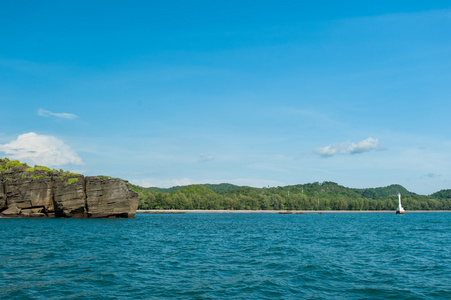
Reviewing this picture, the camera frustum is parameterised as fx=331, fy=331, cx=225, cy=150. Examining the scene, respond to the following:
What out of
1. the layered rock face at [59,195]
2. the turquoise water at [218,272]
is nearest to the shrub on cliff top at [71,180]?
the layered rock face at [59,195]

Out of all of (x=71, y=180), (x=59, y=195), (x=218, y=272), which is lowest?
(x=218, y=272)

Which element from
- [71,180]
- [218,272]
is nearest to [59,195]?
[71,180]

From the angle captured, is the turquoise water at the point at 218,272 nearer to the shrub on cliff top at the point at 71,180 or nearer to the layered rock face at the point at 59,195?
the layered rock face at the point at 59,195

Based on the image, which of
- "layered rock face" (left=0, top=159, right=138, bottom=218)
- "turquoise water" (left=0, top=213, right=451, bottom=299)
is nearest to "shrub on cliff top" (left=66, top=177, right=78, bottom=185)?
"layered rock face" (left=0, top=159, right=138, bottom=218)

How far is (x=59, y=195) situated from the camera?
81.7 m

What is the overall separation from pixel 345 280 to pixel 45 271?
18.9m

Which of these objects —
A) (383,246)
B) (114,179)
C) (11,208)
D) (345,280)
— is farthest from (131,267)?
(11,208)

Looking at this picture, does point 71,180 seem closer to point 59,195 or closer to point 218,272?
point 59,195

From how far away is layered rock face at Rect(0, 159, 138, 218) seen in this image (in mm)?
80875

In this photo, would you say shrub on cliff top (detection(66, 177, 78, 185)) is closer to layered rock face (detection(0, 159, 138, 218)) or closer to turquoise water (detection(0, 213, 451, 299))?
layered rock face (detection(0, 159, 138, 218))

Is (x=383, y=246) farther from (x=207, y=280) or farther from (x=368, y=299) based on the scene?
(x=207, y=280)

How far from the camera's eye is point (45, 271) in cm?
2130

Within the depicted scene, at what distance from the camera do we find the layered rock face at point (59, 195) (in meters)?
80.9

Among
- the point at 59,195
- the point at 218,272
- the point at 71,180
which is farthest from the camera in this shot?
the point at 71,180
